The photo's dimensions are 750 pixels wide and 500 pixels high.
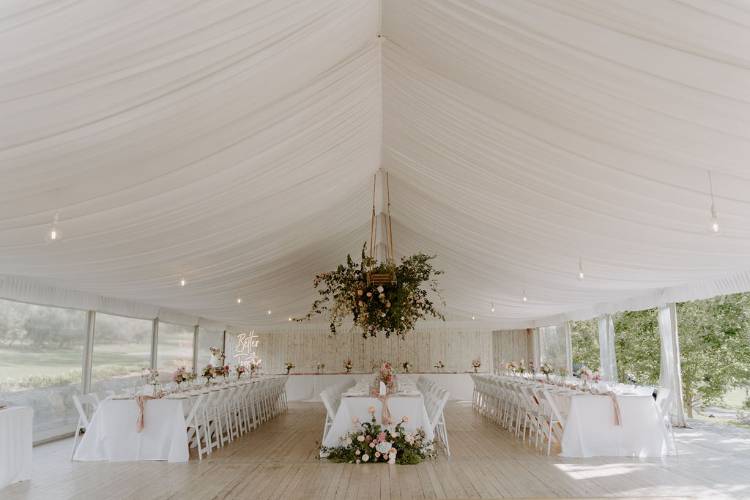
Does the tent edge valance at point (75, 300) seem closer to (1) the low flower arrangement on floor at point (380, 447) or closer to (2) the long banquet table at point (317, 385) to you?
(2) the long banquet table at point (317, 385)

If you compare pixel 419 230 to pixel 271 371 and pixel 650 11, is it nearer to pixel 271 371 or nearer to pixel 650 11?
pixel 650 11

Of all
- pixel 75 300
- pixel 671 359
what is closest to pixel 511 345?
pixel 671 359

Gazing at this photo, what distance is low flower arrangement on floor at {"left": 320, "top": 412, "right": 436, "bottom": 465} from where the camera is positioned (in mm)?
6944

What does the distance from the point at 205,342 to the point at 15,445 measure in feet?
35.3

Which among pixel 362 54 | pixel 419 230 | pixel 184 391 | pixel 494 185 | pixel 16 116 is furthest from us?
pixel 419 230

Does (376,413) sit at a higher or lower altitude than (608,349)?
lower

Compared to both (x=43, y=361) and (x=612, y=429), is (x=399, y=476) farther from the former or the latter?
(x=43, y=361)

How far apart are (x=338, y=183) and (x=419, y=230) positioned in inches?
123

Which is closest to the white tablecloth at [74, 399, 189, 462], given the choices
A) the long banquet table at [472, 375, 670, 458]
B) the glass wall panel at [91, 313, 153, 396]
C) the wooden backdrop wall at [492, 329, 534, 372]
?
the glass wall panel at [91, 313, 153, 396]

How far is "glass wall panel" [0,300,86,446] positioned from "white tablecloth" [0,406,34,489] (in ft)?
6.90

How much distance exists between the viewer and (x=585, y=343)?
66.5ft

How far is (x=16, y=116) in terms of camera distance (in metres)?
3.48

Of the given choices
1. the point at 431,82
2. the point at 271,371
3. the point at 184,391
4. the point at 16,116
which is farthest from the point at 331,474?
the point at 271,371

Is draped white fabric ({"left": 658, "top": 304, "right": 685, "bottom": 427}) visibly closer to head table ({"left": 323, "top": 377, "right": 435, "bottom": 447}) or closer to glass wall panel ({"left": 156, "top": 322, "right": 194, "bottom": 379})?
head table ({"left": 323, "top": 377, "right": 435, "bottom": 447})
